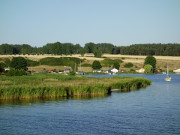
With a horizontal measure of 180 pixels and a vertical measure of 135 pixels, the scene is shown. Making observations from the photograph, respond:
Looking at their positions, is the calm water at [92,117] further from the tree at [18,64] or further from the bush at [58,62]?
the bush at [58,62]

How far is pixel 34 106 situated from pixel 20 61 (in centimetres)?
7009

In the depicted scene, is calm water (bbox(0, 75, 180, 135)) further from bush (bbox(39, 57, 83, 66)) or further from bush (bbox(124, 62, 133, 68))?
bush (bbox(39, 57, 83, 66))

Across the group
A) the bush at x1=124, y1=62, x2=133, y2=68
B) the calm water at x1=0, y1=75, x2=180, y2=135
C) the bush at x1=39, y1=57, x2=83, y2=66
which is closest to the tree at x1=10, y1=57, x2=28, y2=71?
the bush at x1=39, y1=57, x2=83, y2=66

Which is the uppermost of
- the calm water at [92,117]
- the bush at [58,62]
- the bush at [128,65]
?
the bush at [58,62]

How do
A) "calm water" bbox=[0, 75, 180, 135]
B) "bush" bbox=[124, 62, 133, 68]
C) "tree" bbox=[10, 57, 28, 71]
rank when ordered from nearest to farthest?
"calm water" bbox=[0, 75, 180, 135] < "tree" bbox=[10, 57, 28, 71] < "bush" bbox=[124, 62, 133, 68]

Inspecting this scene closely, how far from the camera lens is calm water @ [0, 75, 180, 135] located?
1161 inches

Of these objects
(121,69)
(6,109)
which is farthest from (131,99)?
(121,69)

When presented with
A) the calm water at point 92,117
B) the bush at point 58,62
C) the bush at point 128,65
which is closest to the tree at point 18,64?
the bush at point 58,62

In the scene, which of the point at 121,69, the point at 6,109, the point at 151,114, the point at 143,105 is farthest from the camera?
the point at 121,69

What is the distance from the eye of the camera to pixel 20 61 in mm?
109125

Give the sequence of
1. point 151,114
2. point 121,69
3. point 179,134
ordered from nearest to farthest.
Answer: point 179,134 → point 151,114 → point 121,69

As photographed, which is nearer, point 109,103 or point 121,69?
point 109,103

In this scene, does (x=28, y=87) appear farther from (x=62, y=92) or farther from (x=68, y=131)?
(x=68, y=131)

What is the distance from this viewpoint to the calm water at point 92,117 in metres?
29.5
